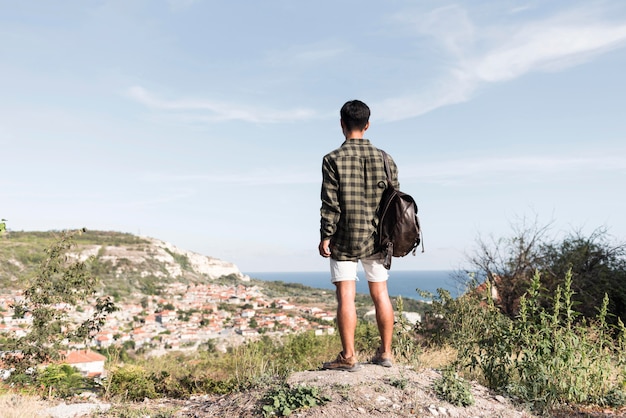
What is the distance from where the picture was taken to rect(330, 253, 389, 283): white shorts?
4.33 m

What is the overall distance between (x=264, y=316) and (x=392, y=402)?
4187 cm

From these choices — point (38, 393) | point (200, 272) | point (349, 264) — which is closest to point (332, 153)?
point (349, 264)

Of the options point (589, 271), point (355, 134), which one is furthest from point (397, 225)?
point (589, 271)

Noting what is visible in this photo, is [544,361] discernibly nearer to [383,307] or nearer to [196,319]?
[383,307]

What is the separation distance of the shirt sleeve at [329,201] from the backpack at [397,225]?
1.48ft

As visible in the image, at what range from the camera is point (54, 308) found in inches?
272

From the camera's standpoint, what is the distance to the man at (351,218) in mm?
4277

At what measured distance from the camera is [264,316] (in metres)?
44.6

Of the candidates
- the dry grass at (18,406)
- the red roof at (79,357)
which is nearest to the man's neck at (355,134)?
the dry grass at (18,406)

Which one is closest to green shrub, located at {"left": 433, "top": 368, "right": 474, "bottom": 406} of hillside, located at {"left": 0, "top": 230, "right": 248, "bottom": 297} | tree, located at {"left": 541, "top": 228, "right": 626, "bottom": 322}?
tree, located at {"left": 541, "top": 228, "right": 626, "bottom": 322}

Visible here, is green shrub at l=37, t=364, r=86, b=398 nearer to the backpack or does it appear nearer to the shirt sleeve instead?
the shirt sleeve

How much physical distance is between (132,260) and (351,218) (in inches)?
2857

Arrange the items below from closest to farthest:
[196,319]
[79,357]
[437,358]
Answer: [437,358], [79,357], [196,319]

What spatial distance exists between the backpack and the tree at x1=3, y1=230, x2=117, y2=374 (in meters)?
4.46
